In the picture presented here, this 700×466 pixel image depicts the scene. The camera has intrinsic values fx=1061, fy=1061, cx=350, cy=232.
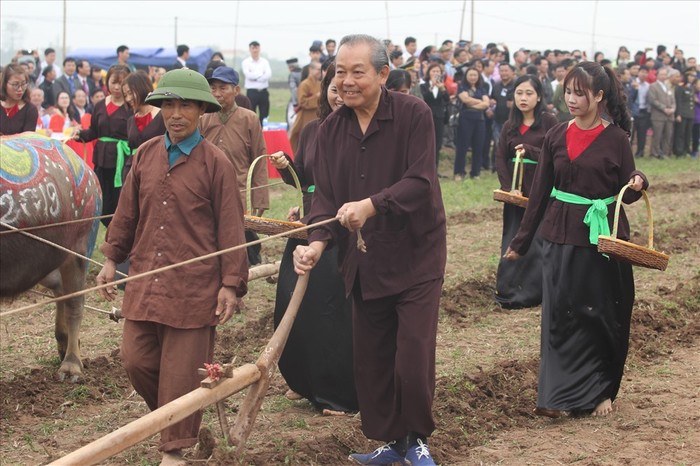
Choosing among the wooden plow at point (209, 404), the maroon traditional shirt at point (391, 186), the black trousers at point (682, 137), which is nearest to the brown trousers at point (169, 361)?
the wooden plow at point (209, 404)

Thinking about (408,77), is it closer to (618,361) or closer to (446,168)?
(618,361)

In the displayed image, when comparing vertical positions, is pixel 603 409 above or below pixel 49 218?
below

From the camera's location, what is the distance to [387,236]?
5086mm

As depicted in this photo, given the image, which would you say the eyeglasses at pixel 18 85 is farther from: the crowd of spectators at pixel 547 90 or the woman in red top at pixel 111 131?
the crowd of spectators at pixel 547 90

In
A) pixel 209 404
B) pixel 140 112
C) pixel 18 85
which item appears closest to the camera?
pixel 209 404

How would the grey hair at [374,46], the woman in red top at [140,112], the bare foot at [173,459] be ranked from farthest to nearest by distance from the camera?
the woman in red top at [140,112], the bare foot at [173,459], the grey hair at [374,46]

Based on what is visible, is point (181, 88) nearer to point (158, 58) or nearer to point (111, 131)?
point (111, 131)

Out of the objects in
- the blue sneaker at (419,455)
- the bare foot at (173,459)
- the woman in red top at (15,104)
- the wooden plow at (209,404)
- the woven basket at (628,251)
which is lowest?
the bare foot at (173,459)

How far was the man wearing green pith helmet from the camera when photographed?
5.10 metres

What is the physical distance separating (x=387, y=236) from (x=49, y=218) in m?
2.72

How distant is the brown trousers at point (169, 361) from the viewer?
5129 mm

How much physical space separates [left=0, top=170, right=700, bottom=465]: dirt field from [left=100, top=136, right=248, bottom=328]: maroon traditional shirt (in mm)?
638

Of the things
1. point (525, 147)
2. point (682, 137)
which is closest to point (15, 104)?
point (525, 147)

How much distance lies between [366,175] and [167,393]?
1429mm
